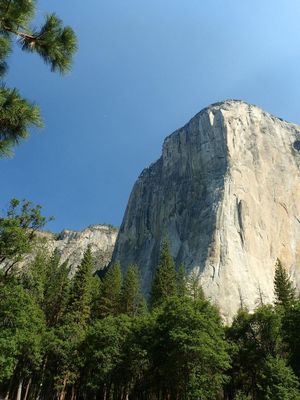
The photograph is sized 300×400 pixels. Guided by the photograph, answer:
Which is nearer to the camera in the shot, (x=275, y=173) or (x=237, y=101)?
(x=275, y=173)

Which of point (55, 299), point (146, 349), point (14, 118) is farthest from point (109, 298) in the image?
point (14, 118)

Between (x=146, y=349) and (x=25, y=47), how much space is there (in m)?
31.9

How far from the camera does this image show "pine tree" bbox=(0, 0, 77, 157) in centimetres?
943

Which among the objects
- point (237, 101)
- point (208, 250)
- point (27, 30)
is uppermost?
point (237, 101)

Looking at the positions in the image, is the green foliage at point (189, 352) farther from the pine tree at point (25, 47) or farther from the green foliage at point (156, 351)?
the pine tree at point (25, 47)

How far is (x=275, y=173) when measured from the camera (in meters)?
116

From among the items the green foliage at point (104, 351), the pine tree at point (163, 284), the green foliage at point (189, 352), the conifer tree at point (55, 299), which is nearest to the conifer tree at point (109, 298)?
the conifer tree at point (55, 299)

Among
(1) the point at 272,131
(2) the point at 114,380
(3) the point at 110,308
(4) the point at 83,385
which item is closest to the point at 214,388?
(2) the point at 114,380

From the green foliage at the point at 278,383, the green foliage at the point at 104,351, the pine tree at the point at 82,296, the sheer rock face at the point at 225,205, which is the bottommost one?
the green foliage at the point at 278,383

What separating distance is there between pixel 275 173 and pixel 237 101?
2602 cm

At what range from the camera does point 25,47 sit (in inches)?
382

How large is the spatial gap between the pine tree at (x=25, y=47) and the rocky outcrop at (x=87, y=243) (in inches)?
6117

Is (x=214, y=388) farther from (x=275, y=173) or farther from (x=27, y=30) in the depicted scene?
(x=275, y=173)

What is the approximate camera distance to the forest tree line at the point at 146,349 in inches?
1188
